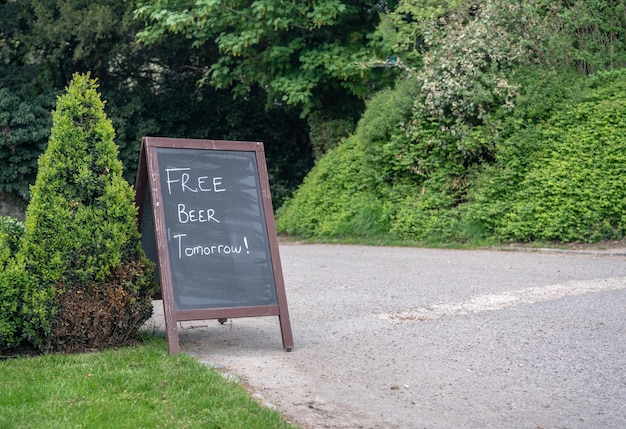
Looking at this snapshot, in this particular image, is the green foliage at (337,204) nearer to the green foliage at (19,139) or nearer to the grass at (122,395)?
the green foliage at (19,139)

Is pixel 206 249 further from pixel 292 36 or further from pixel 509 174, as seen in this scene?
pixel 292 36

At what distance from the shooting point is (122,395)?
4.98 metres

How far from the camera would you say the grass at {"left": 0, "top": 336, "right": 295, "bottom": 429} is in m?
4.55

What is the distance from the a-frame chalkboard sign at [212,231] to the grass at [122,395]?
597 mm

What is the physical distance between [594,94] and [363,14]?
8290 mm

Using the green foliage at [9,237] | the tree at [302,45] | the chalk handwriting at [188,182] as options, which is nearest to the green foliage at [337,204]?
the tree at [302,45]

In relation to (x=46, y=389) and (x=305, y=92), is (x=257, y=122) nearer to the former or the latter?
(x=305, y=92)

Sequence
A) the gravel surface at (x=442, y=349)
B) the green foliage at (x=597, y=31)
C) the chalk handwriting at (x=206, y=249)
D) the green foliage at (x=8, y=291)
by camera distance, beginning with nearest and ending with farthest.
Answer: the gravel surface at (x=442, y=349) < the green foliage at (x=8, y=291) < the chalk handwriting at (x=206, y=249) < the green foliage at (x=597, y=31)

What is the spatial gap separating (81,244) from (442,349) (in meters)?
2.98

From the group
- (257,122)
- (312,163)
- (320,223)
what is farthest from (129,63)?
(320,223)

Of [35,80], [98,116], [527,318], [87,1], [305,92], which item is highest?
[87,1]

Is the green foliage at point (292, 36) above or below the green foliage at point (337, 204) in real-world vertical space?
above

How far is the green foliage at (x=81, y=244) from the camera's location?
240 inches

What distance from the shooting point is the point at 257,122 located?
26234 millimetres
